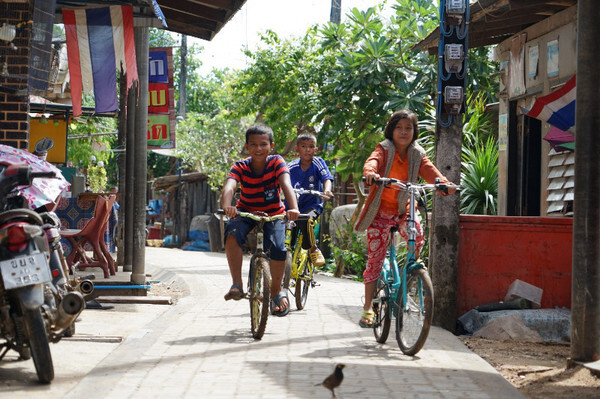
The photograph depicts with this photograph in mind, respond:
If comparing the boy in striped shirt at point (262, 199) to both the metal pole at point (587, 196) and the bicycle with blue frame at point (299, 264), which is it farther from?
the metal pole at point (587, 196)

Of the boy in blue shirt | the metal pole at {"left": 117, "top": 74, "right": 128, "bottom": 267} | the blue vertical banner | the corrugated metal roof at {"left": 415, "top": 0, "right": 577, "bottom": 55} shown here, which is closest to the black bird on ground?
the boy in blue shirt

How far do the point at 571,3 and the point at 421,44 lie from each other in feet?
7.55

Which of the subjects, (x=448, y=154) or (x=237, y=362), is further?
(x=448, y=154)

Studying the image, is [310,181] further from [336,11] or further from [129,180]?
[336,11]

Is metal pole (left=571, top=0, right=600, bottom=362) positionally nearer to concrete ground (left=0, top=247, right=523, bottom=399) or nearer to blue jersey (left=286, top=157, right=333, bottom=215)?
concrete ground (left=0, top=247, right=523, bottom=399)

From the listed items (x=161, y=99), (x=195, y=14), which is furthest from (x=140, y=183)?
(x=161, y=99)

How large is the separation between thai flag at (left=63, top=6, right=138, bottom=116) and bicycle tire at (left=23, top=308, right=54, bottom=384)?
5.77 meters

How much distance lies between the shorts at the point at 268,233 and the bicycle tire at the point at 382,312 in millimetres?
943

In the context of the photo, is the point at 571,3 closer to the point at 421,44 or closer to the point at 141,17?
the point at 421,44

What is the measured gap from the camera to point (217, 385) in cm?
526

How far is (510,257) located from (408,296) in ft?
7.82

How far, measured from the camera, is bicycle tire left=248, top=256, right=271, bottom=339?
7078 millimetres

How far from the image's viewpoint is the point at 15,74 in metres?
9.87

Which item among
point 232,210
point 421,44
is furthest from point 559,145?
point 232,210
